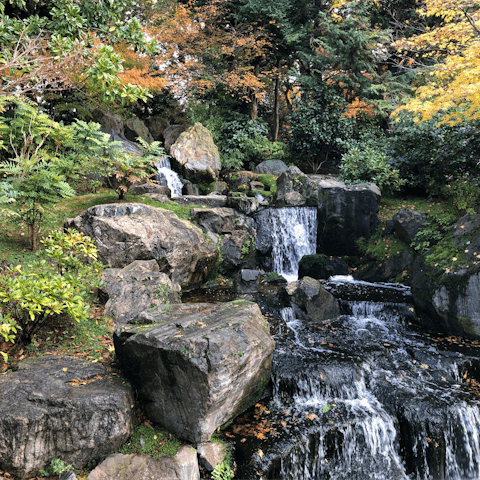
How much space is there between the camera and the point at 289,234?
41.9 ft

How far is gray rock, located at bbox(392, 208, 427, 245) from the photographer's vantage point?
34.1 feet

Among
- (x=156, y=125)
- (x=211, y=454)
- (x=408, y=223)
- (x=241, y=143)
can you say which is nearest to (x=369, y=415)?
(x=211, y=454)

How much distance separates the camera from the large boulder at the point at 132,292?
651 centimetres

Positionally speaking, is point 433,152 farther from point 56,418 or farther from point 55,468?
point 55,468

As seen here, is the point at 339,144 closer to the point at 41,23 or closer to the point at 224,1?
the point at 224,1

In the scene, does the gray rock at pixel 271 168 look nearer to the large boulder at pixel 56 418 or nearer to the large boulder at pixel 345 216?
the large boulder at pixel 345 216

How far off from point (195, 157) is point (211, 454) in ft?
42.0

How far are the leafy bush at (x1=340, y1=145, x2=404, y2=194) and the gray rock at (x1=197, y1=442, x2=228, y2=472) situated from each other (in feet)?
36.2

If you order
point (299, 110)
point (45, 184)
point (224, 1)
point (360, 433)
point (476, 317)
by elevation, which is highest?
point (224, 1)

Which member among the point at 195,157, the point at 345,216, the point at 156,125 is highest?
the point at 156,125

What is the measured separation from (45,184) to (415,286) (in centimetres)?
851

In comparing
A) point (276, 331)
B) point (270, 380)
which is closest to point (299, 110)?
point (276, 331)

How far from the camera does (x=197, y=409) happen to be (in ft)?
14.6

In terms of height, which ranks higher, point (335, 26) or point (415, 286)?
point (335, 26)
